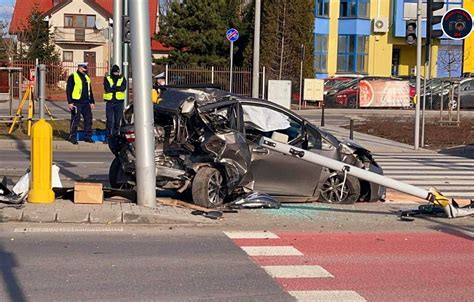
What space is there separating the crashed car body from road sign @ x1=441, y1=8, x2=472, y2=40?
9.86 meters

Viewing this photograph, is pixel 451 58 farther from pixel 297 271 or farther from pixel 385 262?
pixel 297 271

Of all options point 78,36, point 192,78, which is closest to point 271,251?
point 192,78

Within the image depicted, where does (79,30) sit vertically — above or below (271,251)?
above

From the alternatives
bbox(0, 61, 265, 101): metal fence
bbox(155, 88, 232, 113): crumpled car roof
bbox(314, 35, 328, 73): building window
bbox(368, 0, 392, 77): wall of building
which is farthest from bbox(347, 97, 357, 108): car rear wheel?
bbox(155, 88, 232, 113): crumpled car roof

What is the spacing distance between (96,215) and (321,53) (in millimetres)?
49078

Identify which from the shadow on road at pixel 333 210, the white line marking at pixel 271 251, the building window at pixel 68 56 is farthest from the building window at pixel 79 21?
the white line marking at pixel 271 251

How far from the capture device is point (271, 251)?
819cm

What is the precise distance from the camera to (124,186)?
1144cm

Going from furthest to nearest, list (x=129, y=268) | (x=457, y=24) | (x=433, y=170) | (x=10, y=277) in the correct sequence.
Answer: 1. (x=457, y=24)
2. (x=433, y=170)
3. (x=129, y=268)
4. (x=10, y=277)

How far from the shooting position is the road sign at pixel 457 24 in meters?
20.5

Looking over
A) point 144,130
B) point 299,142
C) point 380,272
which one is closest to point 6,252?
point 144,130

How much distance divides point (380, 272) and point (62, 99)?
38532 millimetres

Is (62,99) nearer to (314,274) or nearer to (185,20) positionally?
(185,20)

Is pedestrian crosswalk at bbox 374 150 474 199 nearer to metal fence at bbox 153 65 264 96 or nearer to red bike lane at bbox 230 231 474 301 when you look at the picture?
red bike lane at bbox 230 231 474 301
